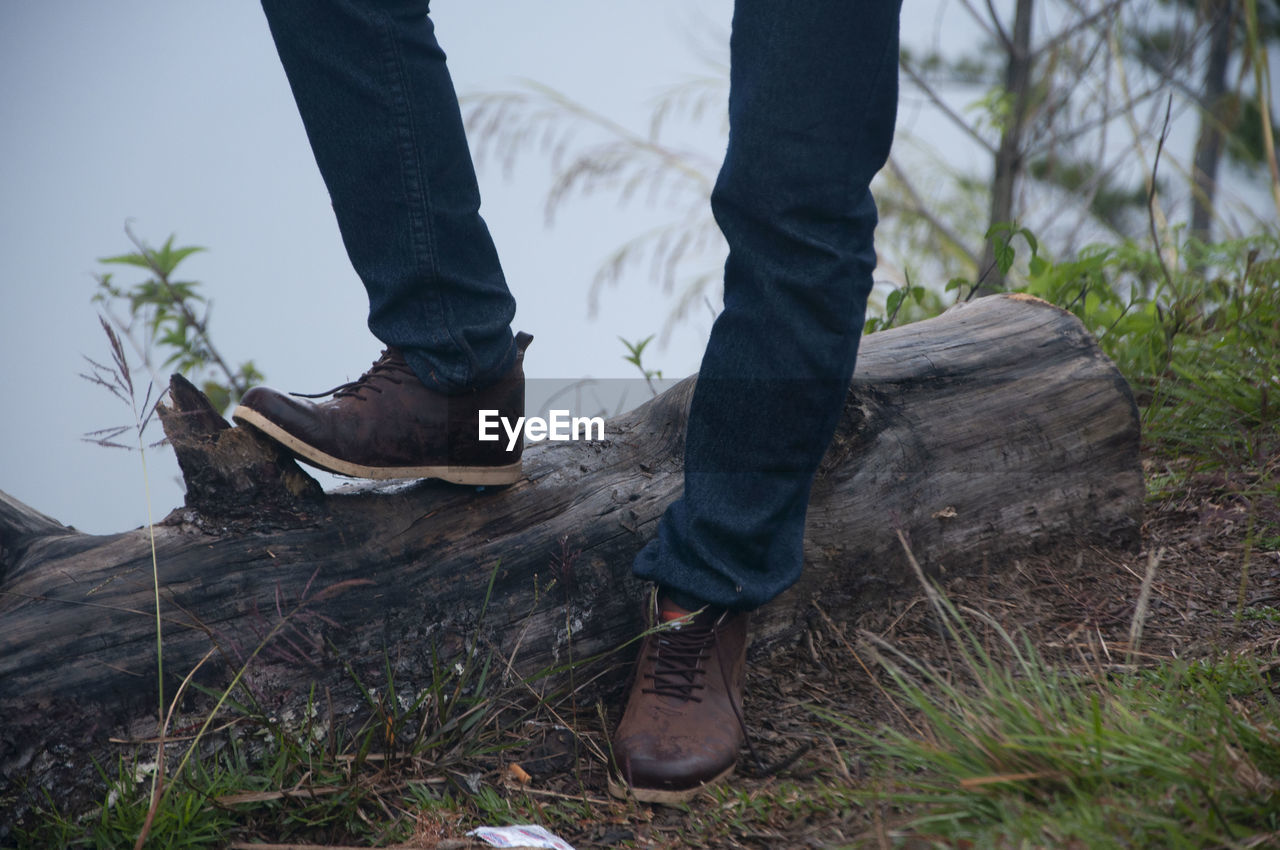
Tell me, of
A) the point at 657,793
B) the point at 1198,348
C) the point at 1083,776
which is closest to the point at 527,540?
the point at 657,793

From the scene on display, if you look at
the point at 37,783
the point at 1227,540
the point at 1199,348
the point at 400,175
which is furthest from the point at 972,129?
the point at 37,783

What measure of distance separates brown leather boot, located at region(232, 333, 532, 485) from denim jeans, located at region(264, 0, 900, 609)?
4cm

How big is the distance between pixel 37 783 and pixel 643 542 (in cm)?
85

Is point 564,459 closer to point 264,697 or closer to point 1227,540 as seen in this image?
point 264,697

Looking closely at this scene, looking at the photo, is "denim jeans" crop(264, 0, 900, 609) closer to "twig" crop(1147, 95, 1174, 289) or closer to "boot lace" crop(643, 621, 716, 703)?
"boot lace" crop(643, 621, 716, 703)

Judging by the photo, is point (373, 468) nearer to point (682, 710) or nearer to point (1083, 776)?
point (682, 710)

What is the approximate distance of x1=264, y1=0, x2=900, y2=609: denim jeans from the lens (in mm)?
1095

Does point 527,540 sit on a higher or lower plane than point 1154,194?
lower

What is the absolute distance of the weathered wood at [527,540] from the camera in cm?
112

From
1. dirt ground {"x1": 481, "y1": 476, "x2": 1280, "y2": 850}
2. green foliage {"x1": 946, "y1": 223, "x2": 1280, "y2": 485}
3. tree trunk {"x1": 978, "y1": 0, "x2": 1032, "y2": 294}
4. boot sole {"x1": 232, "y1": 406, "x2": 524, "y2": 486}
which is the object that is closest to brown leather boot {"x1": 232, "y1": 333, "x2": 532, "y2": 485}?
boot sole {"x1": 232, "y1": 406, "x2": 524, "y2": 486}

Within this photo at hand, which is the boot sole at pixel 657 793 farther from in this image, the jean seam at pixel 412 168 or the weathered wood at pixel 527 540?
the jean seam at pixel 412 168

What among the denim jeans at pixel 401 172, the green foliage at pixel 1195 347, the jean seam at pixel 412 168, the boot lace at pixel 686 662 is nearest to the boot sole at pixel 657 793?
the boot lace at pixel 686 662

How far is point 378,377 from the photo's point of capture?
1270 mm

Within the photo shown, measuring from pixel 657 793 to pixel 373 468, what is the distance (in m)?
0.59
